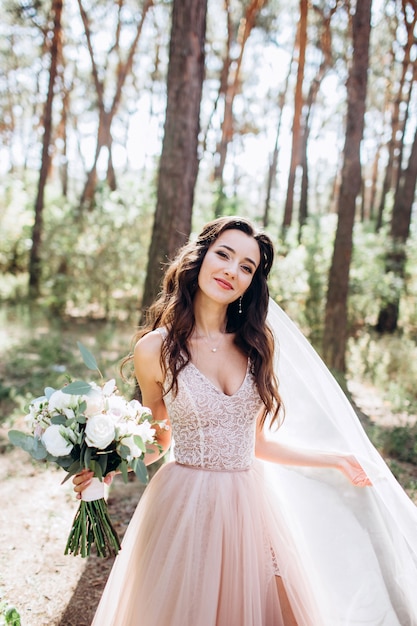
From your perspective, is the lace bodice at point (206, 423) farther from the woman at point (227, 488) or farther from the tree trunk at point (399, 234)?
the tree trunk at point (399, 234)

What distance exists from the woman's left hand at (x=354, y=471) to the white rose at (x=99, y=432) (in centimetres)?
110

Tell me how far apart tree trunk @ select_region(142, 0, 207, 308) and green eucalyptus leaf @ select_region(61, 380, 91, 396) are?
2534 millimetres

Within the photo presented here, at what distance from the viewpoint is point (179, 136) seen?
14.3ft

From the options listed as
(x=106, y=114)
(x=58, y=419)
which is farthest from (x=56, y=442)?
(x=106, y=114)

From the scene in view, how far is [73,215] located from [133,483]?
9.96 m

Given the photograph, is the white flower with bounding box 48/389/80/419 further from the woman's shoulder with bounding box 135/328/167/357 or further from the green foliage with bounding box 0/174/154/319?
the green foliage with bounding box 0/174/154/319

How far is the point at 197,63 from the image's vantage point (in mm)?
4367

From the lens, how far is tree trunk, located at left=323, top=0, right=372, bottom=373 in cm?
738

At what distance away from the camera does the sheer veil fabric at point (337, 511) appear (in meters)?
2.24

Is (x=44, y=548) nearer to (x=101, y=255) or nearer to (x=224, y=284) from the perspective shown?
(x=224, y=284)

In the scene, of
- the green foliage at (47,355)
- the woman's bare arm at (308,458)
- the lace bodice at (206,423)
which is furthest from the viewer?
the green foliage at (47,355)

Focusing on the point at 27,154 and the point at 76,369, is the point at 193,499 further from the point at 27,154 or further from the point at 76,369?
the point at 27,154

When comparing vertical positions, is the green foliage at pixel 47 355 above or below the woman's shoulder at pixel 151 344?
below

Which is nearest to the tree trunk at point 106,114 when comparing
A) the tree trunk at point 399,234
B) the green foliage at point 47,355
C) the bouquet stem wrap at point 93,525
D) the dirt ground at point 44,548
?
the green foliage at point 47,355
